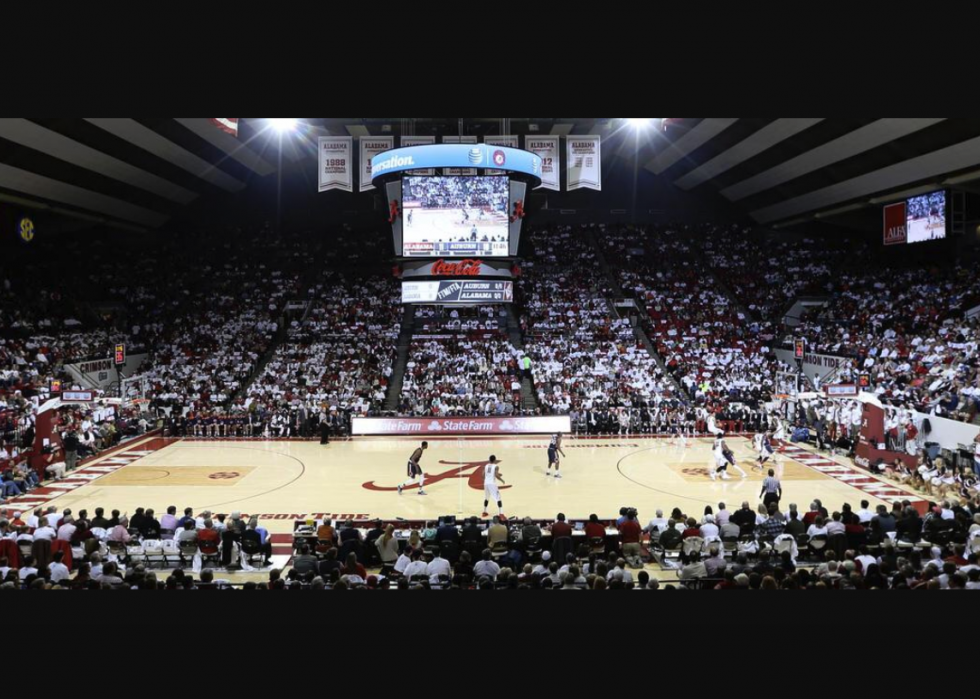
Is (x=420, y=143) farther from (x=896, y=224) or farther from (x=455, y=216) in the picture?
(x=896, y=224)

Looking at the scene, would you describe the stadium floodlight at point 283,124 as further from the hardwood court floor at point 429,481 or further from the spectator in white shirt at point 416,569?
the spectator in white shirt at point 416,569

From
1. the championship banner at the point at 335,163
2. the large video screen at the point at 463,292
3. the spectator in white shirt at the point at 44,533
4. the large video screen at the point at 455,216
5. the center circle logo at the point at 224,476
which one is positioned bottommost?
the center circle logo at the point at 224,476

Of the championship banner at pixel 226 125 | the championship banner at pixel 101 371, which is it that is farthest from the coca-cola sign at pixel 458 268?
the championship banner at pixel 101 371

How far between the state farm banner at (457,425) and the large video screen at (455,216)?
5.87 metres

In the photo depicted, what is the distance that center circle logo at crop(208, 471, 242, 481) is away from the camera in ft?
60.1

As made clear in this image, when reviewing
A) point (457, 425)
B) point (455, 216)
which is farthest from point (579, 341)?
point (455, 216)

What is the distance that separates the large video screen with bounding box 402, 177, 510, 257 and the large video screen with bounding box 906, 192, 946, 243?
1715 cm

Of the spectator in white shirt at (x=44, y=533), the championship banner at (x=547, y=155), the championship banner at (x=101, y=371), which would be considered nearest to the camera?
the spectator in white shirt at (x=44, y=533)

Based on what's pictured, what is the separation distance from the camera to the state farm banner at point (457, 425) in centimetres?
A: 2498

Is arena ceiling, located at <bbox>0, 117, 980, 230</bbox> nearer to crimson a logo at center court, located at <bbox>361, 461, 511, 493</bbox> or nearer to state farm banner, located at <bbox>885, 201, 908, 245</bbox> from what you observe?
state farm banner, located at <bbox>885, 201, 908, 245</bbox>

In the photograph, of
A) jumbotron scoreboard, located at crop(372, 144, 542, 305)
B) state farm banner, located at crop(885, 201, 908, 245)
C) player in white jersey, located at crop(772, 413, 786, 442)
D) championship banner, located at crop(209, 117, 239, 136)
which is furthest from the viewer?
state farm banner, located at crop(885, 201, 908, 245)

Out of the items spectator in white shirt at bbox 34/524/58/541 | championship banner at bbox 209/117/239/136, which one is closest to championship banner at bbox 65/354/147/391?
championship banner at bbox 209/117/239/136

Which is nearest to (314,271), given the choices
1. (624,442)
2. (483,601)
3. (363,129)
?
(363,129)

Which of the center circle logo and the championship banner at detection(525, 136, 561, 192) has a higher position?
the championship banner at detection(525, 136, 561, 192)
